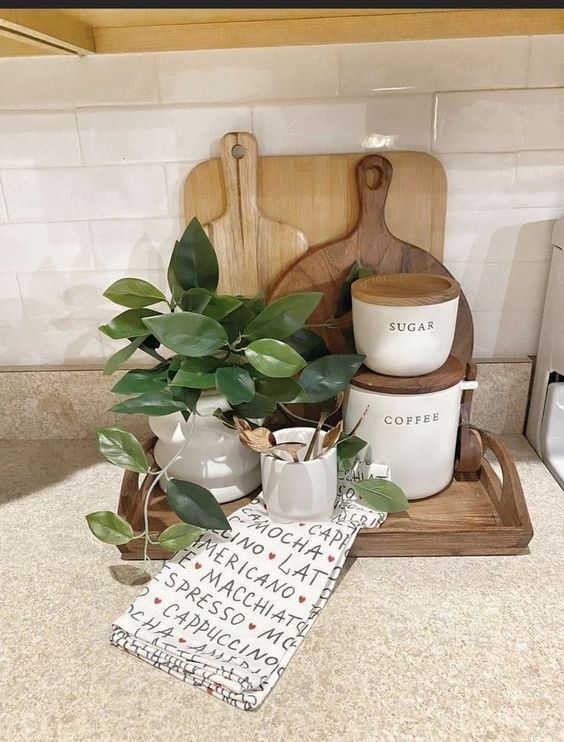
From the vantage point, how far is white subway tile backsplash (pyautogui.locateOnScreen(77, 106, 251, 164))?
875mm

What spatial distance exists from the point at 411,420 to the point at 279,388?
0.17 m

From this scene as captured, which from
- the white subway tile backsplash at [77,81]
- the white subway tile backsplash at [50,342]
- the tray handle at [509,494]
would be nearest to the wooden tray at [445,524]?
the tray handle at [509,494]

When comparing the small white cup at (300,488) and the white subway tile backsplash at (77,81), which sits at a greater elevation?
the white subway tile backsplash at (77,81)

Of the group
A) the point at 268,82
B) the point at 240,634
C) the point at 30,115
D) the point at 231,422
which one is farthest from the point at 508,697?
the point at 30,115

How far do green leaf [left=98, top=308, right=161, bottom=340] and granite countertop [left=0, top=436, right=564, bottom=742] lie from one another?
269 mm

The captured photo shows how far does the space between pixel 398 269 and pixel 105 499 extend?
0.53m

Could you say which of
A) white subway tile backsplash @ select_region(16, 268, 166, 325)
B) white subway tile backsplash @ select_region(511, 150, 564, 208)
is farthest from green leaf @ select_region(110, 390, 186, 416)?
white subway tile backsplash @ select_region(511, 150, 564, 208)

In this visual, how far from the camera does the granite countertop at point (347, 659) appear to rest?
0.54 m

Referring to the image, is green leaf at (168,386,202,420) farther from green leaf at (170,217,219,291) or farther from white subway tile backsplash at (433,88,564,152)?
white subway tile backsplash at (433,88,564,152)

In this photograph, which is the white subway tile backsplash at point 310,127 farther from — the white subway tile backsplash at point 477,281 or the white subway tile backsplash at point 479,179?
the white subway tile backsplash at point 477,281

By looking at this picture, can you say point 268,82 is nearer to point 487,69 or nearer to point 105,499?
point 487,69

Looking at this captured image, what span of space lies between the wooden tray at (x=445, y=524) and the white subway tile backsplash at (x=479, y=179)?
0.35 metres

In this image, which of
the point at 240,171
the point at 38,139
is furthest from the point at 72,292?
the point at 240,171

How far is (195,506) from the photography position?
0.69 m
